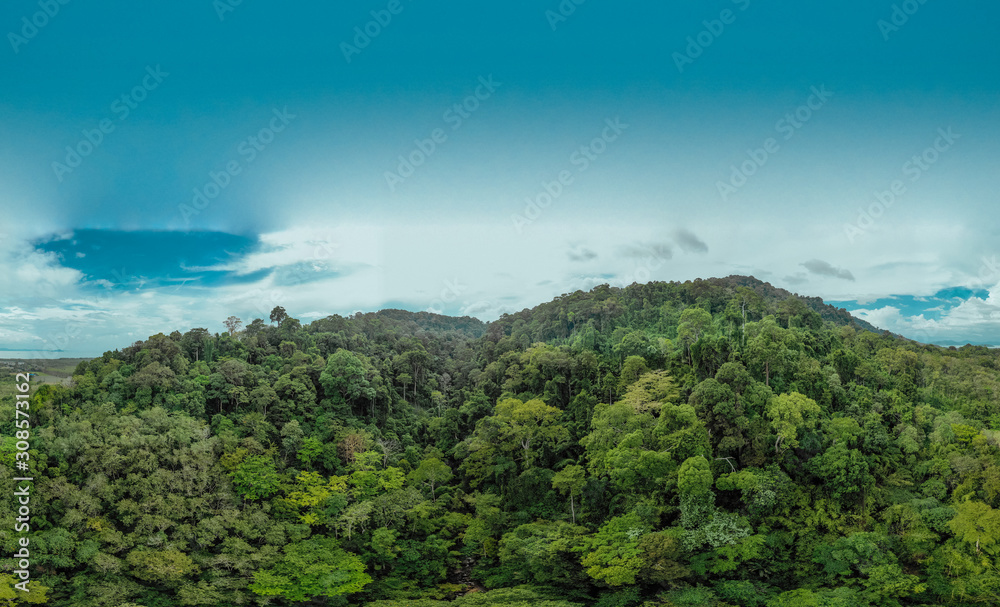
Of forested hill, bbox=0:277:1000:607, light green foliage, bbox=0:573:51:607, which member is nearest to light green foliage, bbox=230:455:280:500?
forested hill, bbox=0:277:1000:607

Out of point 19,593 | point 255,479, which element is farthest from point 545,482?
point 19,593

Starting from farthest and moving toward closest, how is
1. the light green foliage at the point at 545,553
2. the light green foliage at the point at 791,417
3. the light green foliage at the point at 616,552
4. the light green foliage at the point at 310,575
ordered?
1. the light green foliage at the point at 791,417
2. the light green foliage at the point at 545,553
3. the light green foliage at the point at 310,575
4. the light green foliage at the point at 616,552

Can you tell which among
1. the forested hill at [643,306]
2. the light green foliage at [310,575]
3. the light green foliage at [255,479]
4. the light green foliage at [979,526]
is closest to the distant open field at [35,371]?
the light green foliage at [255,479]

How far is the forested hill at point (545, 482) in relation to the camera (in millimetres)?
21344

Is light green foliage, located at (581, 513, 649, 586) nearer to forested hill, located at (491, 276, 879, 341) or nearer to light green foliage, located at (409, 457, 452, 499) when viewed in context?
light green foliage, located at (409, 457, 452, 499)

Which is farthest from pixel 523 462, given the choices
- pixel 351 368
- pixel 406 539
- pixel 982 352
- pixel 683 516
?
pixel 982 352

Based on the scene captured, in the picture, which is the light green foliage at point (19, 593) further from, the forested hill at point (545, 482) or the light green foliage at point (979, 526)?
the light green foliage at point (979, 526)

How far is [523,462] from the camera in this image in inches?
1237

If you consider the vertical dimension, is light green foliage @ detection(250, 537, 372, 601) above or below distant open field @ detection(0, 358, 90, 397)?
below

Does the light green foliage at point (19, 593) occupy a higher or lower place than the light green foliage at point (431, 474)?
lower

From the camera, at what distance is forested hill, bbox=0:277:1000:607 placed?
21.3 m

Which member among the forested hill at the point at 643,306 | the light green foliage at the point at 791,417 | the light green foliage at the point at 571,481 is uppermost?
the forested hill at the point at 643,306

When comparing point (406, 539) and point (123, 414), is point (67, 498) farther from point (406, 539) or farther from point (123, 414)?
point (406, 539)

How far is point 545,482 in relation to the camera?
95.6 feet
